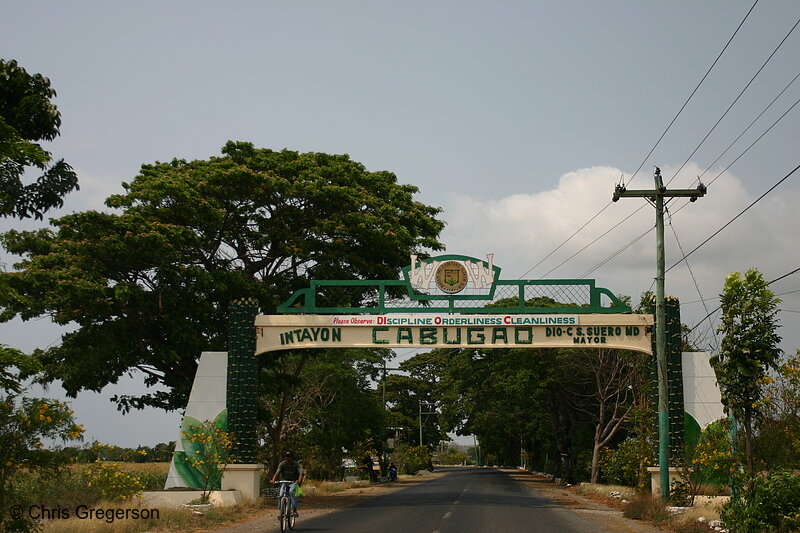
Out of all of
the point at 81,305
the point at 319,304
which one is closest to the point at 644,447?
the point at 319,304

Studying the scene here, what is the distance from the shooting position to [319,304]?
97.0 ft

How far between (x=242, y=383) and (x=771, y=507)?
15228 millimetres

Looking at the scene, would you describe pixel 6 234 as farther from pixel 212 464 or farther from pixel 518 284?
pixel 518 284

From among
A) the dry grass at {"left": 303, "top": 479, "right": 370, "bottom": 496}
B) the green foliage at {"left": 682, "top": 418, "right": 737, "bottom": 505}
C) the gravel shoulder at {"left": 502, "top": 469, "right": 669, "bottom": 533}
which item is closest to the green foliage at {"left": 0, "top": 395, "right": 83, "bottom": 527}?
the gravel shoulder at {"left": 502, "top": 469, "right": 669, "bottom": 533}

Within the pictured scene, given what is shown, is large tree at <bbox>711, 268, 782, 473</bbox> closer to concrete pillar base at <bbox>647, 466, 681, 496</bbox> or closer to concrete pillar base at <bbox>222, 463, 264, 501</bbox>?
concrete pillar base at <bbox>647, 466, 681, 496</bbox>

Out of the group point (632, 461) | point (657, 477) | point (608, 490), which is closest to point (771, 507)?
point (657, 477)

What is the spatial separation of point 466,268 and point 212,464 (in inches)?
378

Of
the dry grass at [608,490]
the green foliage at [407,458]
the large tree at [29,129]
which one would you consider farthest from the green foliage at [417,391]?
the large tree at [29,129]

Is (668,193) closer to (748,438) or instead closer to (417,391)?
(748,438)

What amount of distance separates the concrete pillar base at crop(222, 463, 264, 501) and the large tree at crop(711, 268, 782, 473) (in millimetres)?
13600

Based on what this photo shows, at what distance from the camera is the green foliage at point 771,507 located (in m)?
14.7

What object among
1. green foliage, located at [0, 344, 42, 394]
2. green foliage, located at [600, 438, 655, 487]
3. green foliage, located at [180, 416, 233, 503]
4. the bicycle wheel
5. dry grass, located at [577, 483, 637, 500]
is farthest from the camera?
dry grass, located at [577, 483, 637, 500]

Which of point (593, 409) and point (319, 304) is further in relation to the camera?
point (593, 409)

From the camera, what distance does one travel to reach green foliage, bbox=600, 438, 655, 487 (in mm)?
26025
